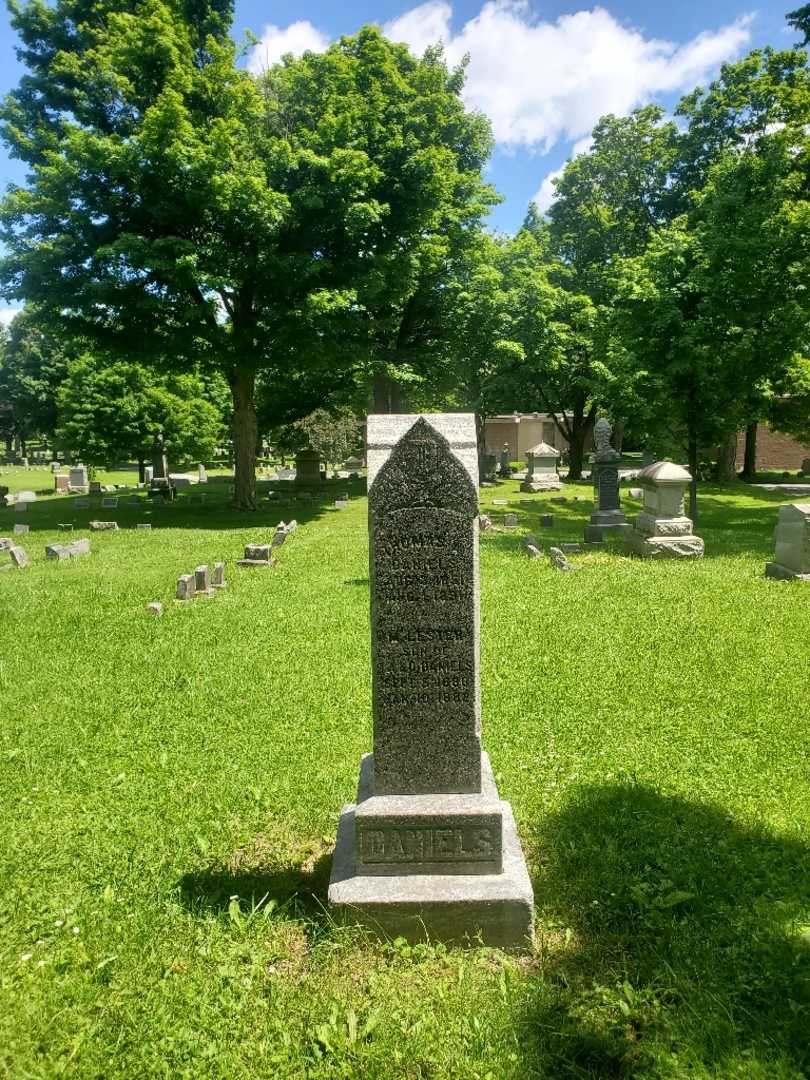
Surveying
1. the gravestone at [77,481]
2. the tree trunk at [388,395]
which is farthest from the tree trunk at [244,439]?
the gravestone at [77,481]

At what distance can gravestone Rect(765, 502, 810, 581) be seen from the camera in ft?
36.9

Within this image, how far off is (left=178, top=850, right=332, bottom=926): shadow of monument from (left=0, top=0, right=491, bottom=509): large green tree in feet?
55.3

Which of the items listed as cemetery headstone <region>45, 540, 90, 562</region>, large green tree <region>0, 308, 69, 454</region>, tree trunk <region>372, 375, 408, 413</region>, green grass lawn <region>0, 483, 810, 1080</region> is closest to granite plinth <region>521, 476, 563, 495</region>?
tree trunk <region>372, 375, 408, 413</region>

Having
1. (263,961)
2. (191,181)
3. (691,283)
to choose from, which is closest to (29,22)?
(191,181)

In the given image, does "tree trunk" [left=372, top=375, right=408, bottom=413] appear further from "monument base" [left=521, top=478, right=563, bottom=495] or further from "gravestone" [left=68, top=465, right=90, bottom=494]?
"gravestone" [left=68, top=465, right=90, bottom=494]

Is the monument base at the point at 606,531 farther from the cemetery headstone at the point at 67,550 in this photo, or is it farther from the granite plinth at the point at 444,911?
the granite plinth at the point at 444,911

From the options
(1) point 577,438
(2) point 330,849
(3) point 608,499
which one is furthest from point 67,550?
(1) point 577,438

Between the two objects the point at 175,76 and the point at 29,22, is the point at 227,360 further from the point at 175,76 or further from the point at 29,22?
the point at 29,22

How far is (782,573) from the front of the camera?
459 inches

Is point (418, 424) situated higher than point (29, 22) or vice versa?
point (29, 22)

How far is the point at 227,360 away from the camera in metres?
20.6

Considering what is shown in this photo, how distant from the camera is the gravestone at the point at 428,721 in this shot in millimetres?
3445

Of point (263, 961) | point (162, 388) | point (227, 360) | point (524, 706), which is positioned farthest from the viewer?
point (162, 388)

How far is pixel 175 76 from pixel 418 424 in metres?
21.1
